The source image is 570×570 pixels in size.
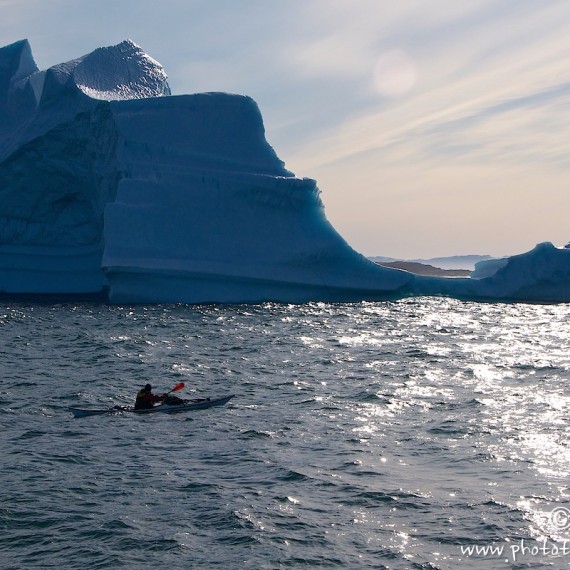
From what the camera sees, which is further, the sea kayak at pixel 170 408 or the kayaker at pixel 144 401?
the kayaker at pixel 144 401

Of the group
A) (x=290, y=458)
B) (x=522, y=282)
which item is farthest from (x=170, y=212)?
(x=290, y=458)

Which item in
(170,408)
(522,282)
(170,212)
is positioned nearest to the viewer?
(170,408)

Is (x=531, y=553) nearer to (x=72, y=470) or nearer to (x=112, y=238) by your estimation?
(x=72, y=470)

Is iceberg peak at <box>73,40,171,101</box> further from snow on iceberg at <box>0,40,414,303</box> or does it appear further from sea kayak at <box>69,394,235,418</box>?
sea kayak at <box>69,394,235,418</box>

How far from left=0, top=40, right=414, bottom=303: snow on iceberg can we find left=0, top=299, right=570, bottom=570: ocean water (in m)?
7.71

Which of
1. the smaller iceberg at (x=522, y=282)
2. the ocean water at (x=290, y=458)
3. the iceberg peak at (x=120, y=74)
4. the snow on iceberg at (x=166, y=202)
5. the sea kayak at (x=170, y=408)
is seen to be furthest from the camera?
the iceberg peak at (x=120, y=74)

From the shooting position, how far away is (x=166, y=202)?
29.3m

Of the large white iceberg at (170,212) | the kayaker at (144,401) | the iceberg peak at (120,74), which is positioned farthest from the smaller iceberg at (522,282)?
the kayaker at (144,401)

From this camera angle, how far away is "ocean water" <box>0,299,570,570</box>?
8008mm

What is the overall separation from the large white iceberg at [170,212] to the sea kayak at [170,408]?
14.5 meters

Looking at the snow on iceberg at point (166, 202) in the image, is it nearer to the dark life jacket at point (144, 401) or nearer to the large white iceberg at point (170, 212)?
the large white iceberg at point (170, 212)

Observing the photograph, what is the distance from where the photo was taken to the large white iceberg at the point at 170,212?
94.5ft

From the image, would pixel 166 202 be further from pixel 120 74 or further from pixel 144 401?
pixel 144 401

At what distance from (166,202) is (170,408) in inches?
651
